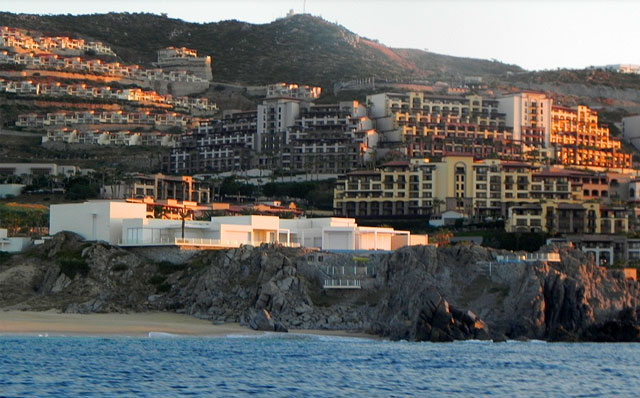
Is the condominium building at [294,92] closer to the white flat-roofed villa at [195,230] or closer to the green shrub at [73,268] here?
the white flat-roofed villa at [195,230]

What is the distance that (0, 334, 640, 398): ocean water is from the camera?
161 ft

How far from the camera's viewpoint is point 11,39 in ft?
652

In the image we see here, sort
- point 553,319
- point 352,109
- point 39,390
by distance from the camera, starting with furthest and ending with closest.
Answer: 1. point 352,109
2. point 553,319
3. point 39,390

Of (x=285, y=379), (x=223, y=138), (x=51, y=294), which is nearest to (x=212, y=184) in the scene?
(x=223, y=138)

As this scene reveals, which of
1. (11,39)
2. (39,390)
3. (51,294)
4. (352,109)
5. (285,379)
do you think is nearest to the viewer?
(39,390)

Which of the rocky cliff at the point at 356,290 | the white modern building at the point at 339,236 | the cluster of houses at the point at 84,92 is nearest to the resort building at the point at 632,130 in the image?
the cluster of houses at the point at 84,92

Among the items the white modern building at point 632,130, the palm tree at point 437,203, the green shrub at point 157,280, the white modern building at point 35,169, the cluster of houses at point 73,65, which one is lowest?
the green shrub at point 157,280

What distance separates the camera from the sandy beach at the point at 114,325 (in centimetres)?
6894

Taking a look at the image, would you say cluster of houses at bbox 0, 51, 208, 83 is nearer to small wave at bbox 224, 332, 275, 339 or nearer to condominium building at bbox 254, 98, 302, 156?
condominium building at bbox 254, 98, 302, 156

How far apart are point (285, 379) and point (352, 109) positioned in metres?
104

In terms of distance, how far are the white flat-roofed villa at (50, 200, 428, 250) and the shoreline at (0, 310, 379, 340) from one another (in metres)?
9.47

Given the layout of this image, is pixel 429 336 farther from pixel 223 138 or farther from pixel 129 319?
pixel 223 138

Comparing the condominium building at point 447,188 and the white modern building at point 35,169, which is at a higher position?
the white modern building at point 35,169

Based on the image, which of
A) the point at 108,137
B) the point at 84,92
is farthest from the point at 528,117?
the point at 84,92
